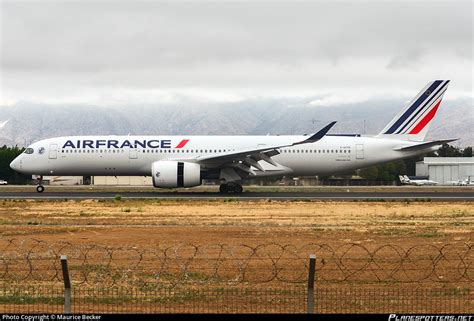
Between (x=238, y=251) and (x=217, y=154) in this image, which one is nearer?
(x=238, y=251)

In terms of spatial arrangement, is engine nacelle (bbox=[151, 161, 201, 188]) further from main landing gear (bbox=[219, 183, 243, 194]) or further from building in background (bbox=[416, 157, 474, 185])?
building in background (bbox=[416, 157, 474, 185])

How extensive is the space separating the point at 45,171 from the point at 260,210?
2116 cm

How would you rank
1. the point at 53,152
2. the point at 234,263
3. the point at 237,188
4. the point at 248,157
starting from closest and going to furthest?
the point at 234,263 < the point at 248,157 < the point at 237,188 < the point at 53,152

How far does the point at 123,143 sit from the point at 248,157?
9.03 metres

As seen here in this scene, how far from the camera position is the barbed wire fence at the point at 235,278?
13680 millimetres

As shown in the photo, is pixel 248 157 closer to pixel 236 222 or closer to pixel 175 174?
pixel 175 174

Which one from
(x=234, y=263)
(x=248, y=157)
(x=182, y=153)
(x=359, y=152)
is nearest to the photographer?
(x=234, y=263)

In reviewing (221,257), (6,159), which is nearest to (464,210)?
(221,257)

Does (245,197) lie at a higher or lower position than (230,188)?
lower

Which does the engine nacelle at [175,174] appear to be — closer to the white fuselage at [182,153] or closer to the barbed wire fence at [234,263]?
the white fuselage at [182,153]

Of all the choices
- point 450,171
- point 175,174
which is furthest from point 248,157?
point 450,171

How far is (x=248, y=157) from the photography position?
4647 cm

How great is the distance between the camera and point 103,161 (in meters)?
49.0

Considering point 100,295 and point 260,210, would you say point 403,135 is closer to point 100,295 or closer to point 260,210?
point 260,210
